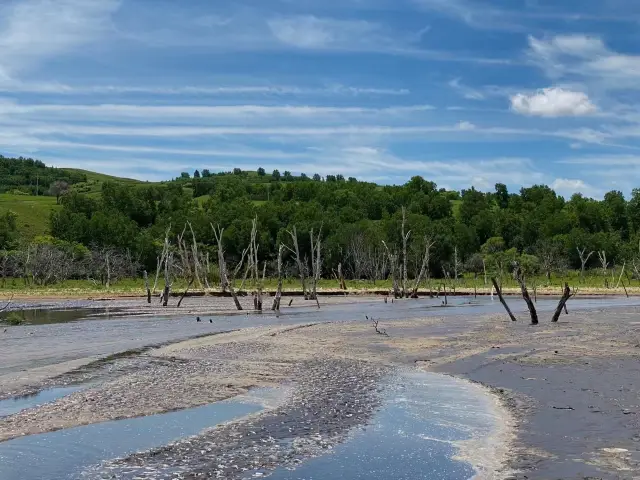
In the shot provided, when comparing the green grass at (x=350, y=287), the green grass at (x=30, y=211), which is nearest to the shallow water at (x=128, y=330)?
the green grass at (x=350, y=287)

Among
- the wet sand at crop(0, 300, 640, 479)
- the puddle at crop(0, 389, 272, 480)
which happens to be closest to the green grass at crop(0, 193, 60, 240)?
the wet sand at crop(0, 300, 640, 479)

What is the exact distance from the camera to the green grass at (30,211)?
132375mm

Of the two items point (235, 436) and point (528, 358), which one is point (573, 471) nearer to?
point (235, 436)

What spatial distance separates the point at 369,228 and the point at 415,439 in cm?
8998

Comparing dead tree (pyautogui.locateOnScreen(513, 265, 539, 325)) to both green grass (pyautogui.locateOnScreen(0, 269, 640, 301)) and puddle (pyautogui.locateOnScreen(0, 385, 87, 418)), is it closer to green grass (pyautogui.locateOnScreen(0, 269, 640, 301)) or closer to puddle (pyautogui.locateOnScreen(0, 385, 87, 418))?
puddle (pyautogui.locateOnScreen(0, 385, 87, 418))

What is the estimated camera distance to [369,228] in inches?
4038

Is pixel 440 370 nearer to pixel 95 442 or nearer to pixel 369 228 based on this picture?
pixel 95 442

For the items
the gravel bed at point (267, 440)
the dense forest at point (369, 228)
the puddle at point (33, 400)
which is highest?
the dense forest at point (369, 228)

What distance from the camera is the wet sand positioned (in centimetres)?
1194

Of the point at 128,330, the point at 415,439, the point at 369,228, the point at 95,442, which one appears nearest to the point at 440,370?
the point at 415,439

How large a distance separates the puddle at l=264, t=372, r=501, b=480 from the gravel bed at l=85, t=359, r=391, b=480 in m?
0.34

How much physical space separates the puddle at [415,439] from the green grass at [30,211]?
11774 cm

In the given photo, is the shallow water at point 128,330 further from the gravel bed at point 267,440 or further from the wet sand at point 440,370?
the gravel bed at point 267,440

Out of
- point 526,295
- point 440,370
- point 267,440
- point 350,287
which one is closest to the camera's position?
point 267,440
